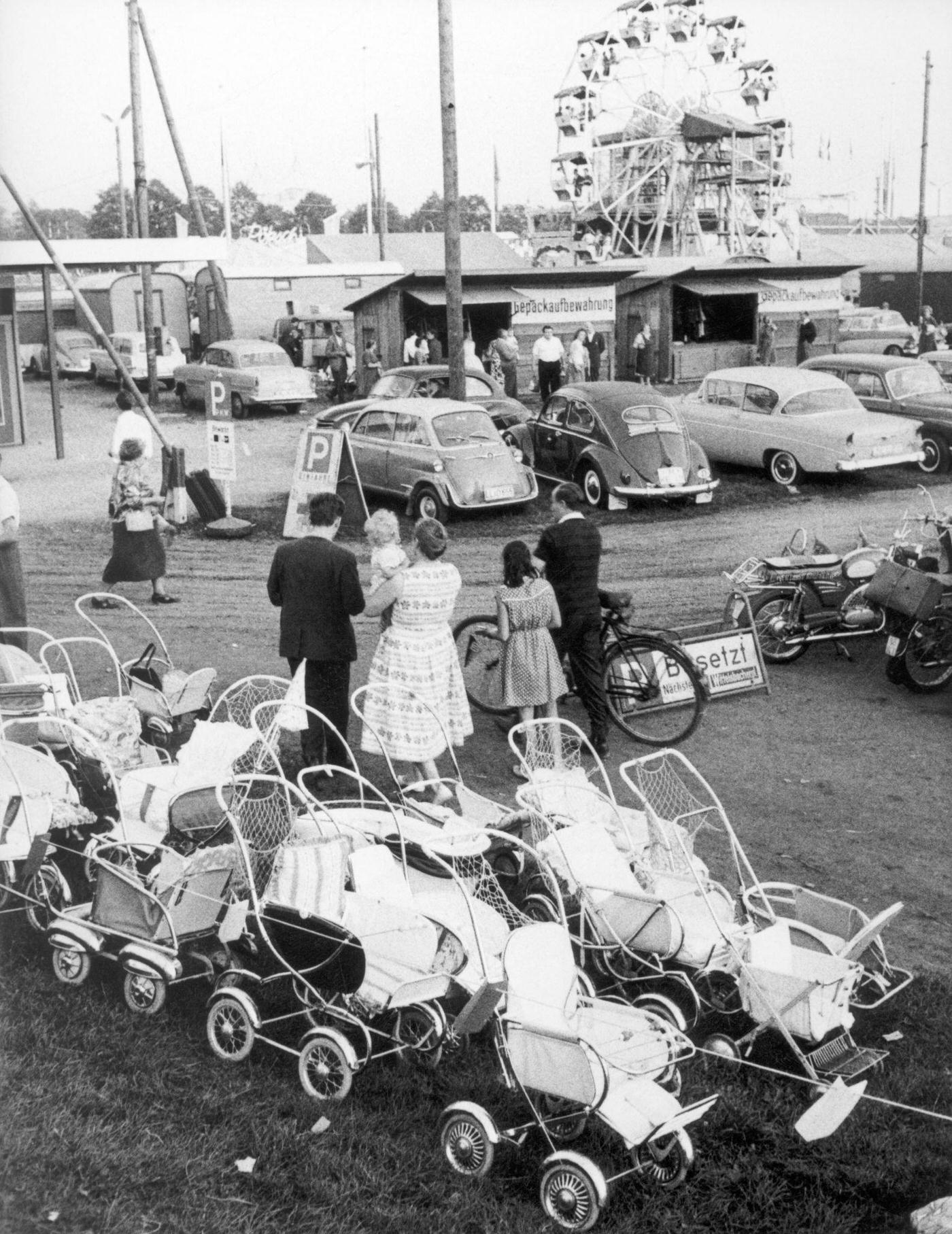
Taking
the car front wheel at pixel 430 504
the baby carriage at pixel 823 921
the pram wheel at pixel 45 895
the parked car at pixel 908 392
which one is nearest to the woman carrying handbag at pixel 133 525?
the car front wheel at pixel 430 504

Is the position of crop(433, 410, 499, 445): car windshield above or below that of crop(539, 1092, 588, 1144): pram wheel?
above

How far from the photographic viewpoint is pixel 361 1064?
461cm

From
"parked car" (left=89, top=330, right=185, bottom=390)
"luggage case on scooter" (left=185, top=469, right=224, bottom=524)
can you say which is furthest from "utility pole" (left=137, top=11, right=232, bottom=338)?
"parked car" (left=89, top=330, right=185, bottom=390)

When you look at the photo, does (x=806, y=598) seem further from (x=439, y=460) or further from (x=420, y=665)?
(x=439, y=460)

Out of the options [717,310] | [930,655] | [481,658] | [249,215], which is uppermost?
[249,215]

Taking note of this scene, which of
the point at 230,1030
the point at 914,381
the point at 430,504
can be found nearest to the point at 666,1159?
the point at 230,1030

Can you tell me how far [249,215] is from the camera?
74562 mm

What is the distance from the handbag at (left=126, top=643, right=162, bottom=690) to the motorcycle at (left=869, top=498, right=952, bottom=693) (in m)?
5.09

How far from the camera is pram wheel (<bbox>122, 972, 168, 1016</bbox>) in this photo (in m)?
5.12

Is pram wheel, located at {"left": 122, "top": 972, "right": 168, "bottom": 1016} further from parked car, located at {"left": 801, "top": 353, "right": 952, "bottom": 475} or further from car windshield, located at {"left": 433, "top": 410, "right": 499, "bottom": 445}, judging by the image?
parked car, located at {"left": 801, "top": 353, "right": 952, "bottom": 475}

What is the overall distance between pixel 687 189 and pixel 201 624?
1282 inches

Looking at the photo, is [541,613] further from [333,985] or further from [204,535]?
A: [204,535]

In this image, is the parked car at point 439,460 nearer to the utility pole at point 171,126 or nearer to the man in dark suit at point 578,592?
the utility pole at point 171,126

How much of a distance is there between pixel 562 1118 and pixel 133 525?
803cm
